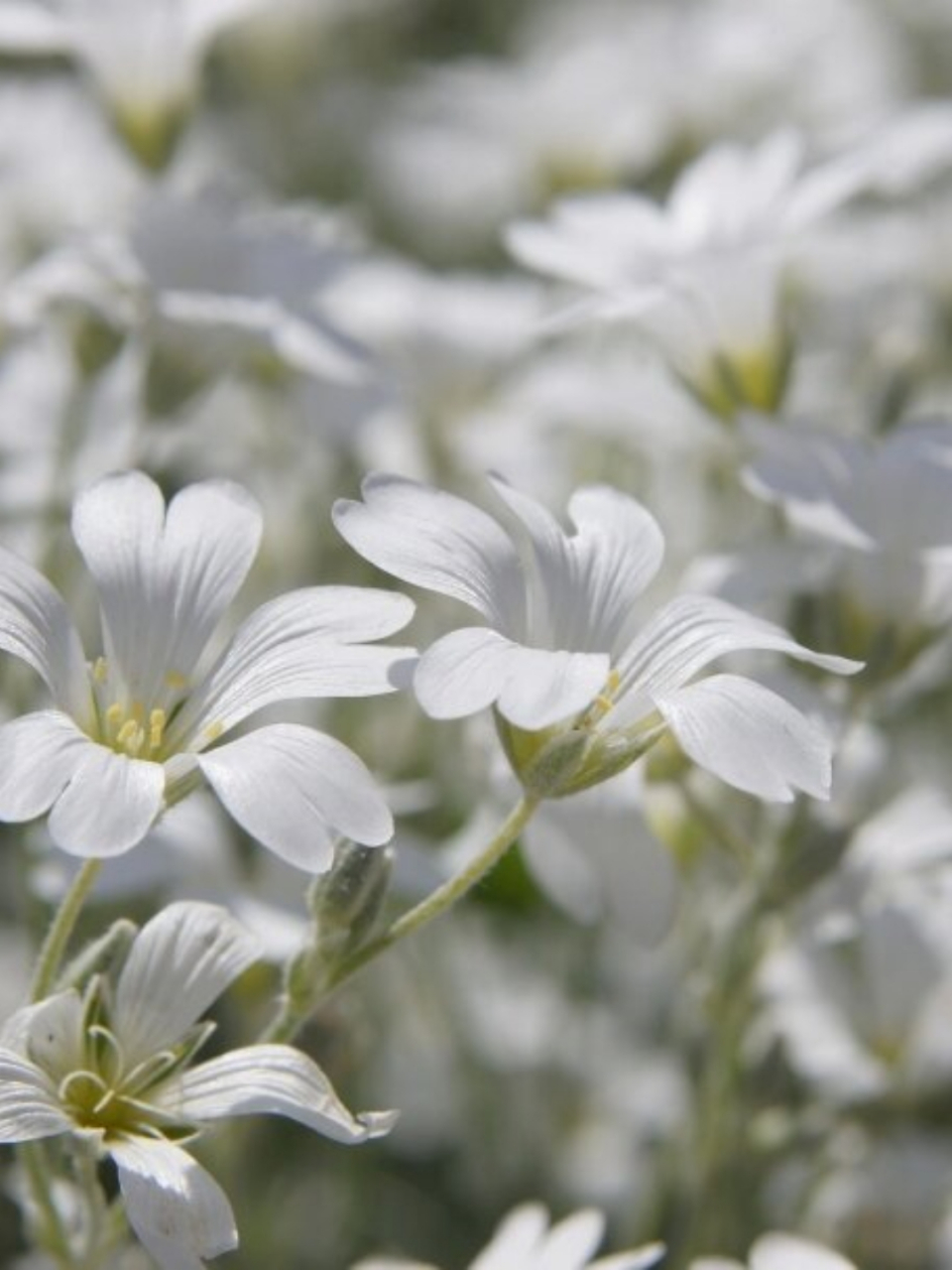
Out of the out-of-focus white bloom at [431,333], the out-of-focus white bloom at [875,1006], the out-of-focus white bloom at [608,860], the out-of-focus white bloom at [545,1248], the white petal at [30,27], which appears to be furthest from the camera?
the out-of-focus white bloom at [431,333]

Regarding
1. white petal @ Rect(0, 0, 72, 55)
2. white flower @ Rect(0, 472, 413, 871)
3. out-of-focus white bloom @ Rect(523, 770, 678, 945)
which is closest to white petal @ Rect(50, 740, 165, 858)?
white flower @ Rect(0, 472, 413, 871)

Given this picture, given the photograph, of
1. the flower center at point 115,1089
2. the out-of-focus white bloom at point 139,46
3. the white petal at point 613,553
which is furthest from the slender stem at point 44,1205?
the out-of-focus white bloom at point 139,46

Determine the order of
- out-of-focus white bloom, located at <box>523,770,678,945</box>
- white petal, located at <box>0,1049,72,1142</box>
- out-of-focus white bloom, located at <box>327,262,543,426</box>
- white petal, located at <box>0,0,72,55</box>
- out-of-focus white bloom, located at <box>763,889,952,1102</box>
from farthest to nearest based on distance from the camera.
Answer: out-of-focus white bloom, located at <box>327,262,543,426</box>, white petal, located at <box>0,0,72,55</box>, out-of-focus white bloom, located at <box>763,889,952,1102</box>, out-of-focus white bloom, located at <box>523,770,678,945</box>, white petal, located at <box>0,1049,72,1142</box>

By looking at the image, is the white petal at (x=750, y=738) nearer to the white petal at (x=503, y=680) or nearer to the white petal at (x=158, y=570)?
the white petal at (x=503, y=680)

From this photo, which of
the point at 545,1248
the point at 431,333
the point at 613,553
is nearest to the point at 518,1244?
the point at 545,1248

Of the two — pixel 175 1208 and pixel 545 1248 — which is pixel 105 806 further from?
pixel 545 1248

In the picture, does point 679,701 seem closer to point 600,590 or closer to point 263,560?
point 600,590

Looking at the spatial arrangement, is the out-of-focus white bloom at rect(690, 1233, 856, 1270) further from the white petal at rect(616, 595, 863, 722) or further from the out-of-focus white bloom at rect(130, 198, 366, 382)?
the out-of-focus white bloom at rect(130, 198, 366, 382)
